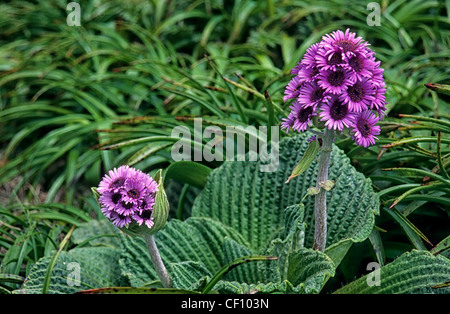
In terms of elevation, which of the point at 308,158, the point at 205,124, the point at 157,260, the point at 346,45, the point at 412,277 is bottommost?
the point at 412,277

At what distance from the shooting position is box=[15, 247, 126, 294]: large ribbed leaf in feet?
5.99

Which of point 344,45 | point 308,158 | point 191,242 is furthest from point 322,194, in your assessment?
point 191,242

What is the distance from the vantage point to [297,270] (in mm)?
1697

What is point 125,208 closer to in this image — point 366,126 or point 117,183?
point 117,183

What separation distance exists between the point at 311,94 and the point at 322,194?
341 mm

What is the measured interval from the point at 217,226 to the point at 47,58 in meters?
2.29

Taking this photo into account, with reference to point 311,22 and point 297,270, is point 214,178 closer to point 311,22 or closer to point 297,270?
point 297,270

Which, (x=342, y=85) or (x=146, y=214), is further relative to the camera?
(x=146, y=214)

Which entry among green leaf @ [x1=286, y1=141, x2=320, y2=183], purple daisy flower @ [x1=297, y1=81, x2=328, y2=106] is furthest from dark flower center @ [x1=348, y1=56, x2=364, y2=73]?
green leaf @ [x1=286, y1=141, x2=320, y2=183]

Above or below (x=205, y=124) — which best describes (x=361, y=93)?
below

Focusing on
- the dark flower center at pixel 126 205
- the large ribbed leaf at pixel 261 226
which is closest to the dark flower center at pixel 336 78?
the large ribbed leaf at pixel 261 226

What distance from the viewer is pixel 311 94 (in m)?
1.49

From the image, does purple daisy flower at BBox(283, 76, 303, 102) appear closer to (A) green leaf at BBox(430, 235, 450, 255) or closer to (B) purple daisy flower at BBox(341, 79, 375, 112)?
(B) purple daisy flower at BBox(341, 79, 375, 112)

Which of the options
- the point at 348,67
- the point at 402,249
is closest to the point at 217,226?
the point at 402,249
